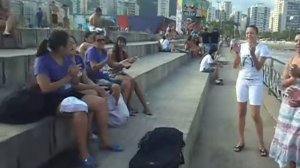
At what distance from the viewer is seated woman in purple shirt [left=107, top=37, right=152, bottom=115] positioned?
6.30 m

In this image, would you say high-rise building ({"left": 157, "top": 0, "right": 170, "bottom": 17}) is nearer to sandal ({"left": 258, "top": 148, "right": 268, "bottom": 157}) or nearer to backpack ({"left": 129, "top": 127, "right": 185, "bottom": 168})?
sandal ({"left": 258, "top": 148, "right": 268, "bottom": 157})

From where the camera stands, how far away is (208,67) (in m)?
14.4

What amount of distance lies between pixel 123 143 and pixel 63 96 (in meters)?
0.94

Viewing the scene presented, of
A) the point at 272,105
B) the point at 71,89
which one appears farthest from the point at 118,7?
the point at 71,89

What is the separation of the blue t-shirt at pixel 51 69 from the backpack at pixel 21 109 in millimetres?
320

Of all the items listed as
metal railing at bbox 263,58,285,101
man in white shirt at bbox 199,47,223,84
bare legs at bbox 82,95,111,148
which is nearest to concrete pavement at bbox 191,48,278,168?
metal railing at bbox 263,58,285,101

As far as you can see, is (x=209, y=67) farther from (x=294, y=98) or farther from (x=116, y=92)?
(x=294, y=98)

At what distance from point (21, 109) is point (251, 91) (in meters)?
3.12

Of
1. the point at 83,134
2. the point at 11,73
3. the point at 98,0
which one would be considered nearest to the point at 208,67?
the point at 11,73

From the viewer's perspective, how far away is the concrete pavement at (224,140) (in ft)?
18.2

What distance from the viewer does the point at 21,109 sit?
3727mm

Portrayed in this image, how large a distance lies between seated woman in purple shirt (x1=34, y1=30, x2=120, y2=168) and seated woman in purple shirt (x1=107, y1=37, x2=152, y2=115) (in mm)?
1830

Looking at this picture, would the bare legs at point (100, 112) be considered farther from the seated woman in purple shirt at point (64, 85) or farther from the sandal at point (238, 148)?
the sandal at point (238, 148)

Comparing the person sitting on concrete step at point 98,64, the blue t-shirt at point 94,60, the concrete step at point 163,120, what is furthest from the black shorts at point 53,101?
the blue t-shirt at point 94,60
